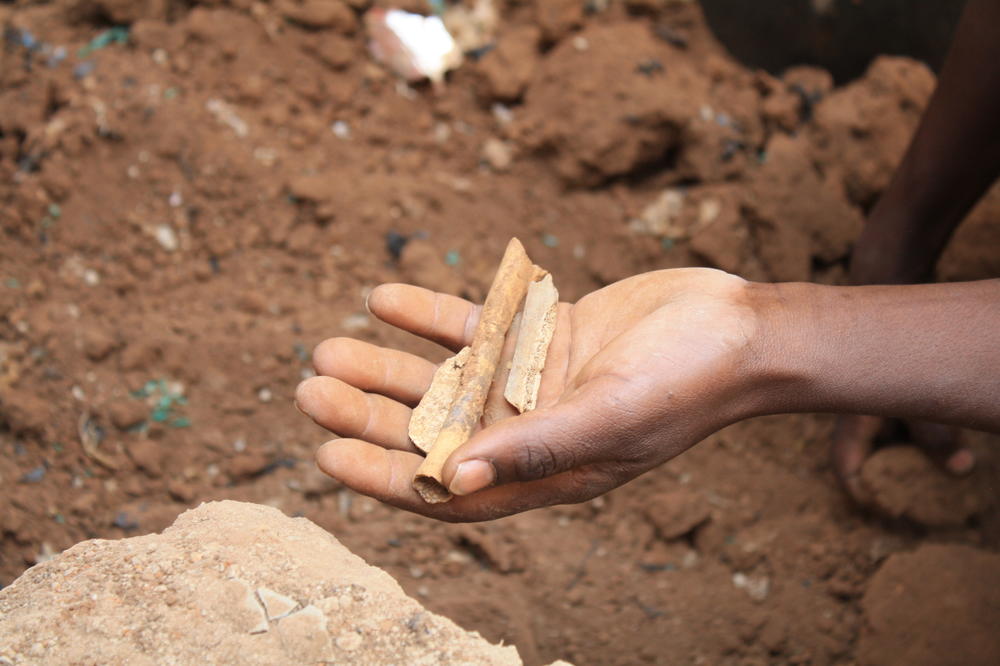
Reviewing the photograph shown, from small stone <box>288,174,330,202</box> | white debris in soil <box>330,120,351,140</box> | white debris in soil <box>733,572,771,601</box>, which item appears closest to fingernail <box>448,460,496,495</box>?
white debris in soil <box>733,572,771,601</box>

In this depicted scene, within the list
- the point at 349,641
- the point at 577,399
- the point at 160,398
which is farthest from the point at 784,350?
the point at 160,398

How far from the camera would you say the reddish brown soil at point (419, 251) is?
8.25 ft

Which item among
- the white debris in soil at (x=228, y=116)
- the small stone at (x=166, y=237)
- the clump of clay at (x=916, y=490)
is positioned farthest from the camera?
the white debris in soil at (x=228, y=116)

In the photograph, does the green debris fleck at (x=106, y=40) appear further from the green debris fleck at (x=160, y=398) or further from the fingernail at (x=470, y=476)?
the fingernail at (x=470, y=476)

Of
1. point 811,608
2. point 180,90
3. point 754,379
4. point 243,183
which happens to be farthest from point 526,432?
point 180,90

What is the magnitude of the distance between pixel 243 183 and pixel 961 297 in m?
2.29

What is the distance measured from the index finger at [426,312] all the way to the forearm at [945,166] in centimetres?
140

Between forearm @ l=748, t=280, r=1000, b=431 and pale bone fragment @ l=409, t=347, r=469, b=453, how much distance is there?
0.67m

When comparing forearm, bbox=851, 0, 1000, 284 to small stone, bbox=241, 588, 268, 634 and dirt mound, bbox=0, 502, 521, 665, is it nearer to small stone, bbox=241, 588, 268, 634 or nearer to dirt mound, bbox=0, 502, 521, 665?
dirt mound, bbox=0, 502, 521, 665

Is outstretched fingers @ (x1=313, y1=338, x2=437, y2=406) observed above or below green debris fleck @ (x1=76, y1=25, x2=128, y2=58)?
above

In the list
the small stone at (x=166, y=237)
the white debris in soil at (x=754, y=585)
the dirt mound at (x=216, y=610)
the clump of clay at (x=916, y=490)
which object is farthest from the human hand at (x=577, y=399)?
the small stone at (x=166, y=237)

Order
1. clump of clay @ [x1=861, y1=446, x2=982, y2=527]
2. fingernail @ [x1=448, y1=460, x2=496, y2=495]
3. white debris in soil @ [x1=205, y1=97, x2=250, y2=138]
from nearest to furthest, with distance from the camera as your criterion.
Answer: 1. fingernail @ [x1=448, y1=460, x2=496, y2=495]
2. clump of clay @ [x1=861, y1=446, x2=982, y2=527]
3. white debris in soil @ [x1=205, y1=97, x2=250, y2=138]

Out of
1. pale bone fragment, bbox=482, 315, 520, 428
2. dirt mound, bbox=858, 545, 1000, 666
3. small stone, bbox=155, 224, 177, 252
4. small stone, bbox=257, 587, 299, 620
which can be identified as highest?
small stone, bbox=257, 587, 299, 620

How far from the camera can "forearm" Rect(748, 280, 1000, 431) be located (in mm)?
1768
